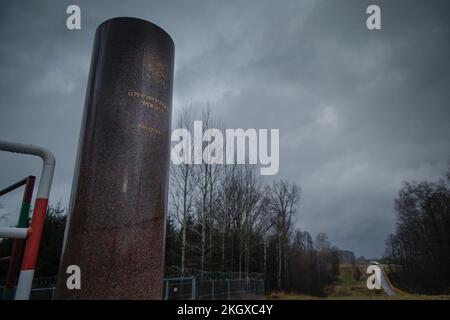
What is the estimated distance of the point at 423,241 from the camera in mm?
26781

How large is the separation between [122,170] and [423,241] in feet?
101

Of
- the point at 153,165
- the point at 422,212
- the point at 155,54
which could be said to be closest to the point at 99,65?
the point at 155,54

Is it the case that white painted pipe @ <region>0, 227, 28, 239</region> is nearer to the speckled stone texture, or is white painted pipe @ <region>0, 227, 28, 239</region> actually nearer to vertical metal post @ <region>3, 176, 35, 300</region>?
vertical metal post @ <region>3, 176, 35, 300</region>

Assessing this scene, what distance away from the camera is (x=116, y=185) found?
334 cm

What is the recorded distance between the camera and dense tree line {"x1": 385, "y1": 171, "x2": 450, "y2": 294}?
24391 mm

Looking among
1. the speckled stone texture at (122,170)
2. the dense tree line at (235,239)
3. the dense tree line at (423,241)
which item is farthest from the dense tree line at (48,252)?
the dense tree line at (423,241)

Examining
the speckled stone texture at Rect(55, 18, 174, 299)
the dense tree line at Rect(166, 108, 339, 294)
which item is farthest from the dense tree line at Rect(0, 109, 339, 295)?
the speckled stone texture at Rect(55, 18, 174, 299)

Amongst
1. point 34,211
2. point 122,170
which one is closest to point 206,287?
point 122,170

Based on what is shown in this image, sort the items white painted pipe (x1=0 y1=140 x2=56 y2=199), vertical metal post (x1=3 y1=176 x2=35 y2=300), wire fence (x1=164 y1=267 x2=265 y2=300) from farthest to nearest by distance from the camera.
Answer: wire fence (x1=164 y1=267 x2=265 y2=300) < vertical metal post (x1=3 y1=176 x2=35 y2=300) < white painted pipe (x1=0 y1=140 x2=56 y2=199)

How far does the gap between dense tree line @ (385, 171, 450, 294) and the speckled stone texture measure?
26.1 meters

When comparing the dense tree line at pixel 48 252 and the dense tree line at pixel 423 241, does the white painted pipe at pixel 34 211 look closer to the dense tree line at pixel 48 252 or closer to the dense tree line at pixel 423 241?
the dense tree line at pixel 48 252

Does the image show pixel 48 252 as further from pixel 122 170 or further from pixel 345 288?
pixel 345 288
